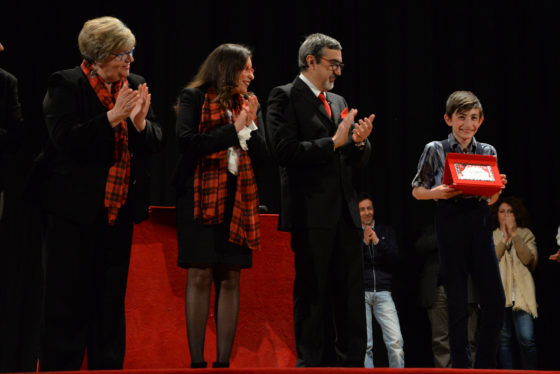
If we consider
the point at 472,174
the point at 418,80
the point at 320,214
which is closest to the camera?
the point at 320,214

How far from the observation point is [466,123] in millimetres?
3160

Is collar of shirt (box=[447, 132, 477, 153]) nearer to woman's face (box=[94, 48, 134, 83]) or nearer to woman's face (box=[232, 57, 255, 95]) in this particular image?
woman's face (box=[232, 57, 255, 95])

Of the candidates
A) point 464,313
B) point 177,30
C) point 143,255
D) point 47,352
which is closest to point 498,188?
point 464,313

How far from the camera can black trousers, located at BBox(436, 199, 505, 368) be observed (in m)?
2.91

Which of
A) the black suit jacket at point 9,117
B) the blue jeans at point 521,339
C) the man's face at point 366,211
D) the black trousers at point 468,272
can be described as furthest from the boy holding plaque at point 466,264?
the blue jeans at point 521,339

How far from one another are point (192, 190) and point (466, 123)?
53.3 inches

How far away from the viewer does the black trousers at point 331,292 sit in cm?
275

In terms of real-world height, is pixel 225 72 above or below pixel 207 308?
above

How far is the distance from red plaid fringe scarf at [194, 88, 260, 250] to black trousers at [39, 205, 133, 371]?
0.34 m

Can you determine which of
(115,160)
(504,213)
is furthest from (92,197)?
(504,213)

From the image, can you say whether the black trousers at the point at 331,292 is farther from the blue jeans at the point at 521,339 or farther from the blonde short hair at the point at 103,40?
the blue jeans at the point at 521,339

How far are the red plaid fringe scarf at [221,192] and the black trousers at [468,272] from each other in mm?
898

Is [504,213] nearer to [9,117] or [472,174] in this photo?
[472,174]

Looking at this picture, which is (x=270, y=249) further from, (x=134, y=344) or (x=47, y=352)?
(x=47, y=352)
